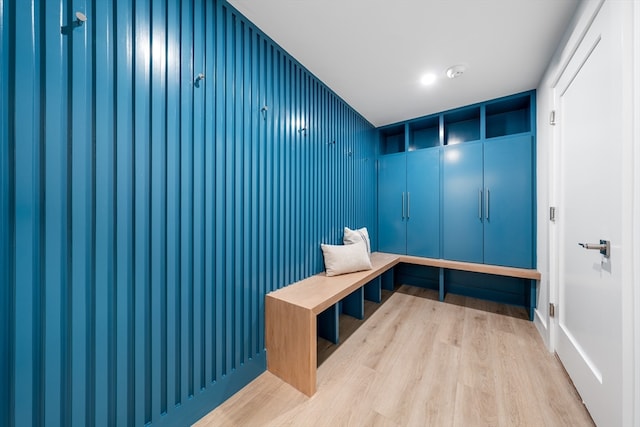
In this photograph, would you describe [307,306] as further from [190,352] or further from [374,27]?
[374,27]

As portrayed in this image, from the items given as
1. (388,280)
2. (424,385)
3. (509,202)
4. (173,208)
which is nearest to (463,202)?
(509,202)

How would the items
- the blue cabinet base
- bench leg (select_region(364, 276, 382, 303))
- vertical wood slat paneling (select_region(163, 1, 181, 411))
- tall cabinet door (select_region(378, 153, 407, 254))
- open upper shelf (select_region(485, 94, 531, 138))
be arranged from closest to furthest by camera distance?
vertical wood slat paneling (select_region(163, 1, 181, 411)), open upper shelf (select_region(485, 94, 531, 138)), the blue cabinet base, bench leg (select_region(364, 276, 382, 303)), tall cabinet door (select_region(378, 153, 407, 254))

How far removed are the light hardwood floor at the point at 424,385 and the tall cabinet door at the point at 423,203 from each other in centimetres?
106

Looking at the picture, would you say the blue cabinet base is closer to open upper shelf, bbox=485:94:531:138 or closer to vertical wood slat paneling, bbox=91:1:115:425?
open upper shelf, bbox=485:94:531:138

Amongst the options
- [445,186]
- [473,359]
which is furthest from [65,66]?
[445,186]

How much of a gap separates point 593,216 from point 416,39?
159cm

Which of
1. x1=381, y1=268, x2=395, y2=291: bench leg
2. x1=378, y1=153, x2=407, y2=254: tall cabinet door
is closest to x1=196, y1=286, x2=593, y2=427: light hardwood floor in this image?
x1=381, y1=268, x2=395, y2=291: bench leg

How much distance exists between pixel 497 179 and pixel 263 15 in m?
2.81

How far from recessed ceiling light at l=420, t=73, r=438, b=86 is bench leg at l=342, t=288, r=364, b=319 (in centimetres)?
219

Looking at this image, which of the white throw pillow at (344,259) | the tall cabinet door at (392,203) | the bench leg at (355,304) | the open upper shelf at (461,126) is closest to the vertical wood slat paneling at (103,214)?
the white throw pillow at (344,259)

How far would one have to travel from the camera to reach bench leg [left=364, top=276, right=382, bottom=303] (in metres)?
2.96

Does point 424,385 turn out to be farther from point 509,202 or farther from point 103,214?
point 509,202

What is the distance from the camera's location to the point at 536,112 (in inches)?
96.7

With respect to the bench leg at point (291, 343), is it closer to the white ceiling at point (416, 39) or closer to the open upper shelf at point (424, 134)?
the white ceiling at point (416, 39)
